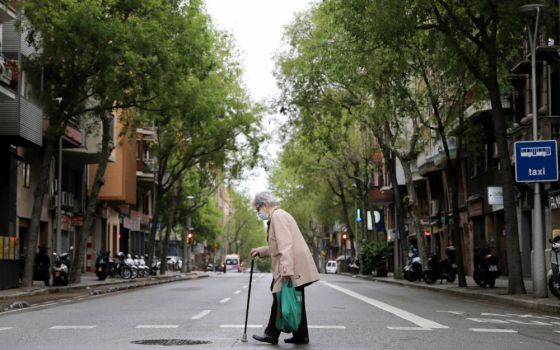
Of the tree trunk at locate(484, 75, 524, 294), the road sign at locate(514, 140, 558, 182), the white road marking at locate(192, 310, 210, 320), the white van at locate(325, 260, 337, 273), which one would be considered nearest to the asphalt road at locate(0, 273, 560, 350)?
the white road marking at locate(192, 310, 210, 320)

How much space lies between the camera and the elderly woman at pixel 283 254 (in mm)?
9820

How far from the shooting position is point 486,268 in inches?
1086

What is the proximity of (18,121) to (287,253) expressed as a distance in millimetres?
21938

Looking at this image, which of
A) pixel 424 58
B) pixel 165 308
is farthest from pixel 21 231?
pixel 165 308

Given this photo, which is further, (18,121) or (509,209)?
(18,121)

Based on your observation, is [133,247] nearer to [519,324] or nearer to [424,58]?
[424,58]

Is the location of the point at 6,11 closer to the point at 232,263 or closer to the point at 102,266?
the point at 102,266

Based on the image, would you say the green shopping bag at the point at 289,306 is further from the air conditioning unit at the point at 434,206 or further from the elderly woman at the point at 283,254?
the air conditioning unit at the point at 434,206

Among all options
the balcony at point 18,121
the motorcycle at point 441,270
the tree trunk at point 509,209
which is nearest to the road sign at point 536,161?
the tree trunk at point 509,209

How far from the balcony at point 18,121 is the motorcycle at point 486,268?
15262 mm

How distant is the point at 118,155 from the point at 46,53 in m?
25.3

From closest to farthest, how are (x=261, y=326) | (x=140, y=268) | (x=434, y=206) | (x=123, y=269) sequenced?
(x=261, y=326)
(x=123, y=269)
(x=140, y=268)
(x=434, y=206)

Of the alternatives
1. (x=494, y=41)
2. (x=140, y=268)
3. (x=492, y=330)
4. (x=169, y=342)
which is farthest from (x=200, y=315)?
(x=140, y=268)

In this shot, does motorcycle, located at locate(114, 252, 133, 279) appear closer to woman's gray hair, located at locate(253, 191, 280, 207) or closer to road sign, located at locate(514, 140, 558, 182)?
road sign, located at locate(514, 140, 558, 182)
